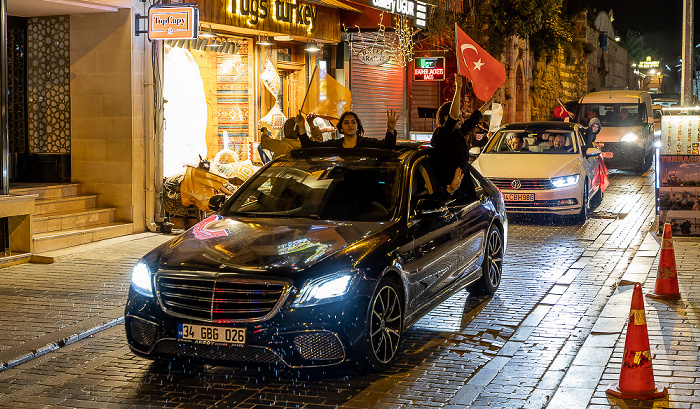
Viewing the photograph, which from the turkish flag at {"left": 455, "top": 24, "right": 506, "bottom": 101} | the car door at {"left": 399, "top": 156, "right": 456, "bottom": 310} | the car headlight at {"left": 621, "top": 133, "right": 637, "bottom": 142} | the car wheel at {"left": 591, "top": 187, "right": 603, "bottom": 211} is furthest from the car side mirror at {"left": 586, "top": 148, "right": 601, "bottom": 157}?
the car headlight at {"left": 621, "top": 133, "right": 637, "bottom": 142}

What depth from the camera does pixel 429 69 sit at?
25078 mm

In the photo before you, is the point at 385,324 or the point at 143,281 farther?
the point at 385,324

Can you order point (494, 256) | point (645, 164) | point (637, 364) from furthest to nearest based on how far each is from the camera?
point (645, 164) < point (494, 256) < point (637, 364)

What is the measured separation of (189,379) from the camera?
6.46 metres

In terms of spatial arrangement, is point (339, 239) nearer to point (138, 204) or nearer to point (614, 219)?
point (138, 204)

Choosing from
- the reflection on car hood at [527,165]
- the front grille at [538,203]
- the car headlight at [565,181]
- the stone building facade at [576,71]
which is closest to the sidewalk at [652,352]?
the front grille at [538,203]

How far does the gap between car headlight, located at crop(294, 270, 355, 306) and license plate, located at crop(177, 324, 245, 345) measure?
432 millimetres

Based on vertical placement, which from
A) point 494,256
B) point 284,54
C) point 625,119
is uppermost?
point 284,54

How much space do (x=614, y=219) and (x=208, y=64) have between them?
7.93m

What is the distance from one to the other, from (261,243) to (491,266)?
3562 mm

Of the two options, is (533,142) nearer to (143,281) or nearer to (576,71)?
(143,281)

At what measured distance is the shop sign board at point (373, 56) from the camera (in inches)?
854

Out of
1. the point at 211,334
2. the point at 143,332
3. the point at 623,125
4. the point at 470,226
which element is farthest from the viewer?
the point at 623,125

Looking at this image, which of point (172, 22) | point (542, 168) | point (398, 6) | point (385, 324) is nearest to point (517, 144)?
point (542, 168)
